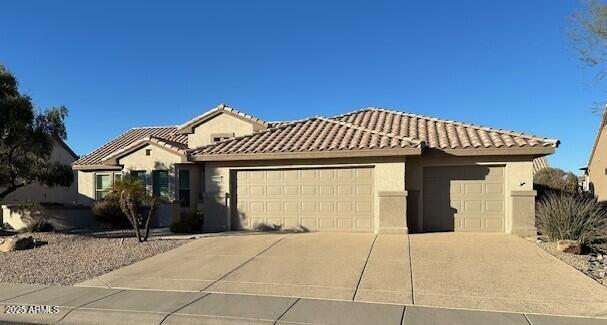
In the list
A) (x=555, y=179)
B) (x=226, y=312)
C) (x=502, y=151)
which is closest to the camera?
(x=226, y=312)

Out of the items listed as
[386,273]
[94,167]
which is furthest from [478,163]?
[94,167]

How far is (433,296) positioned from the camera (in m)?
8.12

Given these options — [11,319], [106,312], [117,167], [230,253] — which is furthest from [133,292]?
[117,167]

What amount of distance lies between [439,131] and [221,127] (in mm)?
9823

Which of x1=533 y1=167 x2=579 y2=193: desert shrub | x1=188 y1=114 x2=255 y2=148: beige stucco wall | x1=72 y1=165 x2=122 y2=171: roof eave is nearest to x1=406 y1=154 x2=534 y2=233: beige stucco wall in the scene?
x1=188 y1=114 x2=255 y2=148: beige stucco wall

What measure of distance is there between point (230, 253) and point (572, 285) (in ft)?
24.8

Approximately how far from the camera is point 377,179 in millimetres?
15383

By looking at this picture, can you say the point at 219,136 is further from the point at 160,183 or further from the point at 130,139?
the point at 130,139

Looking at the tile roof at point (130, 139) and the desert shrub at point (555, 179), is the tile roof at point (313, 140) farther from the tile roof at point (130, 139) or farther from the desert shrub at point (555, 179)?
the desert shrub at point (555, 179)

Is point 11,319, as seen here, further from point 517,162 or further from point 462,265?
point 517,162

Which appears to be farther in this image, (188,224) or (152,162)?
(152,162)

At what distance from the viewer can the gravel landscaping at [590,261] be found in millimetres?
9443

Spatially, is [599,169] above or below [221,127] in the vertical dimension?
below

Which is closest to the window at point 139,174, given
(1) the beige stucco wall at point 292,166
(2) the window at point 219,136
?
(2) the window at point 219,136
